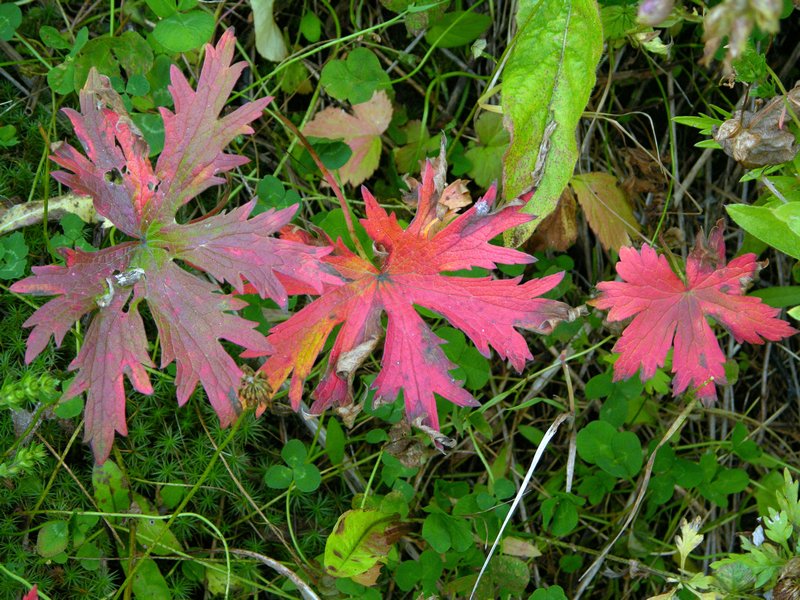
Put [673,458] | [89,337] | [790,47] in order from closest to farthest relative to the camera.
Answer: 1. [89,337]
2. [673,458]
3. [790,47]

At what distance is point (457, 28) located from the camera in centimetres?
238

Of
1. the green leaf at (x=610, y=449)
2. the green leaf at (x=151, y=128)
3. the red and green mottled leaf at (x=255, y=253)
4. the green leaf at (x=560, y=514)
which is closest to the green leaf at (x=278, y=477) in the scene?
the red and green mottled leaf at (x=255, y=253)

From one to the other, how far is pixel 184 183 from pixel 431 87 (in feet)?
3.39

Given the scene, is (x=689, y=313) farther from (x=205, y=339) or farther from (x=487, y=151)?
(x=205, y=339)

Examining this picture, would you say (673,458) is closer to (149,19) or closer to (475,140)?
(475,140)

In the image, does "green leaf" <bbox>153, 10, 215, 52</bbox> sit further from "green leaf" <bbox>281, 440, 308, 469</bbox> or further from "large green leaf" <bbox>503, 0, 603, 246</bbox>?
"green leaf" <bbox>281, 440, 308, 469</bbox>

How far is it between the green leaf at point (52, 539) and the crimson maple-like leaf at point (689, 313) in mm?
1613

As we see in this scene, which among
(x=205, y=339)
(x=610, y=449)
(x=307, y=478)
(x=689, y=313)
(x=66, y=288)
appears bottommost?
(x=610, y=449)

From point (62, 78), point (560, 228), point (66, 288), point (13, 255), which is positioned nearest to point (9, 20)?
point (62, 78)

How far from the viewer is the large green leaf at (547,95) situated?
1989mm

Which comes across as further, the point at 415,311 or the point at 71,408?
the point at 71,408

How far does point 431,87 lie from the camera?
96.9 inches

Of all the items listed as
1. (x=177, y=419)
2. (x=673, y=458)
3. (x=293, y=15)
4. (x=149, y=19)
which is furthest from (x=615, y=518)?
(x=149, y=19)

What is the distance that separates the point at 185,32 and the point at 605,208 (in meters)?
1.41
